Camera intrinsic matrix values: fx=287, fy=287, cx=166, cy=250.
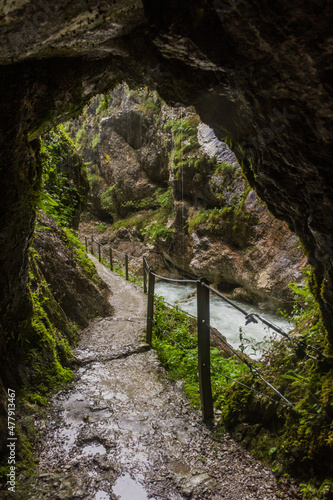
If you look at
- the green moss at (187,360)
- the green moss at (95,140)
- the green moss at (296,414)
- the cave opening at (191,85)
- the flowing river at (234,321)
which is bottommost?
the flowing river at (234,321)

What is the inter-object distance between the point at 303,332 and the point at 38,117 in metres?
3.22

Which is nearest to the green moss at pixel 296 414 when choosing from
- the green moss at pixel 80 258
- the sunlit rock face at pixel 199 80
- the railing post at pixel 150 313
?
the sunlit rock face at pixel 199 80

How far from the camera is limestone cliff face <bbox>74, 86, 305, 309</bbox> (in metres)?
9.47

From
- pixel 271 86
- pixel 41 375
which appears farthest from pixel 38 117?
pixel 41 375

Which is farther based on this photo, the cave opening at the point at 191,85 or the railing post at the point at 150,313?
the railing post at the point at 150,313

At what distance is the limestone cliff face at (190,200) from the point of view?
947cm

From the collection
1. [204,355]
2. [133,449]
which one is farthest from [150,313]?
[133,449]

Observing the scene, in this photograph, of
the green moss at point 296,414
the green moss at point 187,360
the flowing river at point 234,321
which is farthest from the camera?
the flowing river at point 234,321

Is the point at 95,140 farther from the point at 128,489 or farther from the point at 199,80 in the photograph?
the point at 128,489

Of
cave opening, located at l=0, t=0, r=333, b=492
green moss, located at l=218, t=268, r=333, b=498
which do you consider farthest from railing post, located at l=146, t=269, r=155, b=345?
cave opening, located at l=0, t=0, r=333, b=492

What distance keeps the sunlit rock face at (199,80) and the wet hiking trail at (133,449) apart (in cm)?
125

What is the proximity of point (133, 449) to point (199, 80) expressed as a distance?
3.28 meters

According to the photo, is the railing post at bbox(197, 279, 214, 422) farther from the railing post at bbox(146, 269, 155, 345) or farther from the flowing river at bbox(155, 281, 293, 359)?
the flowing river at bbox(155, 281, 293, 359)

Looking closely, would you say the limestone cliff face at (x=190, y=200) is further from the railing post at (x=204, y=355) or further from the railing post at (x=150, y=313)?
the railing post at (x=150, y=313)
